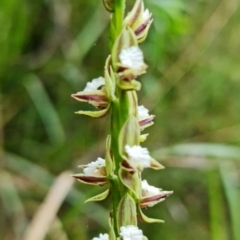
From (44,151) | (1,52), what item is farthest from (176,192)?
(1,52)

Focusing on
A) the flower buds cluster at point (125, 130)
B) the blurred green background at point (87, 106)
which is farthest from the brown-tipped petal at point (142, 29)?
the blurred green background at point (87, 106)

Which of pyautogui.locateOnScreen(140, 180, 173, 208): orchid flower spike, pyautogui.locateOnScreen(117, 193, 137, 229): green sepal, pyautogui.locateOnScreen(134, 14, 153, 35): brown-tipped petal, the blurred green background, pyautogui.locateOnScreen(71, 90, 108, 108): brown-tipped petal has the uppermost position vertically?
the blurred green background

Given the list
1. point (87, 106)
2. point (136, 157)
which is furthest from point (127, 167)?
point (87, 106)

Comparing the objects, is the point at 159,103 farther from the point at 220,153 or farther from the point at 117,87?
the point at 117,87

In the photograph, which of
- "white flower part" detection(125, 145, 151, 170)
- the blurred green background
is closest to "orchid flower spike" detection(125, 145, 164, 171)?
"white flower part" detection(125, 145, 151, 170)

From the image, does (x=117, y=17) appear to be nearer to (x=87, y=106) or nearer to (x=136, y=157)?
(x=136, y=157)

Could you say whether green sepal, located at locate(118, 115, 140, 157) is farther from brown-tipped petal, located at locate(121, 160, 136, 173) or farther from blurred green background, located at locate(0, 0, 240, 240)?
blurred green background, located at locate(0, 0, 240, 240)

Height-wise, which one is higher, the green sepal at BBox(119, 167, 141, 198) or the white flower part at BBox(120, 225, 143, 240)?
the green sepal at BBox(119, 167, 141, 198)
